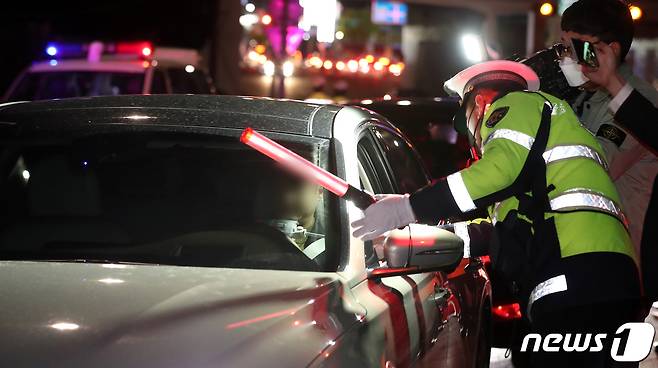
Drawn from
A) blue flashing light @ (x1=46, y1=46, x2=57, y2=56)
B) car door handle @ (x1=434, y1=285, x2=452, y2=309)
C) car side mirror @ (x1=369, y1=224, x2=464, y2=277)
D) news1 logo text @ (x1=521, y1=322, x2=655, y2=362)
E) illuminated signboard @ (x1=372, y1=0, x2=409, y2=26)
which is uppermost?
illuminated signboard @ (x1=372, y1=0, x2=409, y2=26)

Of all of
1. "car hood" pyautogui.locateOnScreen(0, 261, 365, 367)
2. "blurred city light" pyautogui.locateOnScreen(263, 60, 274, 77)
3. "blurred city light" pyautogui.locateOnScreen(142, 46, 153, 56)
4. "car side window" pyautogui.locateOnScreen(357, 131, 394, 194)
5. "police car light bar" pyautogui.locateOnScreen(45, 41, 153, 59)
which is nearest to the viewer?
"car hood" pyautogui.locateOnScreen(0, 261, 365, 367)

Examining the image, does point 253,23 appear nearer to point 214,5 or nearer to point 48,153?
point 214,5

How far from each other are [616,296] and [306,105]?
1.36 m

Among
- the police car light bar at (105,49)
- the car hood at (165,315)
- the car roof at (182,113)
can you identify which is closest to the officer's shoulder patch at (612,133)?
the car roof at (182,113)

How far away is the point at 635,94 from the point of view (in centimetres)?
406

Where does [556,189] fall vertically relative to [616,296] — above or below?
above

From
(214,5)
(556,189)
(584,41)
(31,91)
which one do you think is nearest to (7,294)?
(556,189)

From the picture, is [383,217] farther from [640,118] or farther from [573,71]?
[573,71]

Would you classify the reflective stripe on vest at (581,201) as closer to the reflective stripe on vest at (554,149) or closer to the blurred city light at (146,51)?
the reflective stripe on vest at (554,149)

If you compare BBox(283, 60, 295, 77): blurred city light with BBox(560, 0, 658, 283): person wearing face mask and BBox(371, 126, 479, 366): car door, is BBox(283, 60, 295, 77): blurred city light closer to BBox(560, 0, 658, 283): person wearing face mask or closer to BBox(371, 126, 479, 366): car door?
BBox(560, 0, 658, 283): person wearing face mask

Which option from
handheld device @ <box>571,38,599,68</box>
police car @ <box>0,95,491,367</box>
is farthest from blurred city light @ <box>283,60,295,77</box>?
handheld device @ <box>571,38,599,68</box>

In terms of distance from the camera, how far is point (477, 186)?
12.6 ft

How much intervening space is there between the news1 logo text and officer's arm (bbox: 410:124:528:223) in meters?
0.47

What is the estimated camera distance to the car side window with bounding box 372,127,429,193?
5074 millimetres
